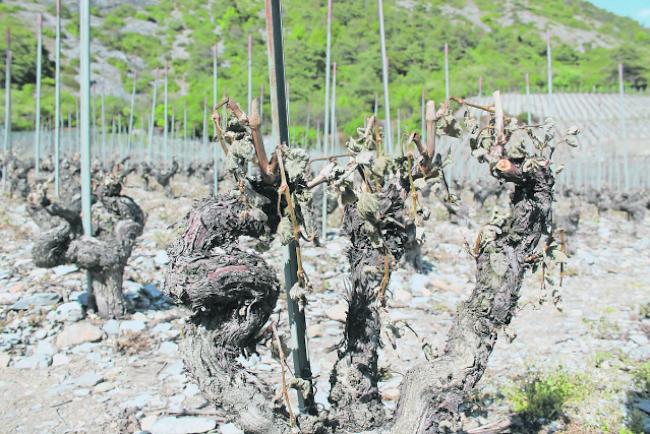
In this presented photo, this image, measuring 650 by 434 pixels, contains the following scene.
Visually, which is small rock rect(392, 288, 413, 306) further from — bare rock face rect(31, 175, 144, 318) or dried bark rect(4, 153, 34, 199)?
dried bark rect(4, 153, 34, 199)

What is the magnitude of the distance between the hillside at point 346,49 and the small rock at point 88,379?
2064cm

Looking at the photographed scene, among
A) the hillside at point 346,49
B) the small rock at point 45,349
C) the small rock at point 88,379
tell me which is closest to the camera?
the small rock at point 88,379

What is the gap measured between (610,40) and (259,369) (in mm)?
84351

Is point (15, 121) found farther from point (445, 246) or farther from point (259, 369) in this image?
point (259, 369)

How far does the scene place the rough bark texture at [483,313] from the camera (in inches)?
114

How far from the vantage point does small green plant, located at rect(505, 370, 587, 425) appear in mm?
4422

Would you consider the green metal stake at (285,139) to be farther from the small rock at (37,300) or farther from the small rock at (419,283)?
the small rock at (419,283)

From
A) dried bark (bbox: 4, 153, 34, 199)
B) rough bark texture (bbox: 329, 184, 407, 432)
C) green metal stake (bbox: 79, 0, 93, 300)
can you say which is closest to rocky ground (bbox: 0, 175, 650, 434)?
rough bark texture (bbox: 329, 184, 407, 432)

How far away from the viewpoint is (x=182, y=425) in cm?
418

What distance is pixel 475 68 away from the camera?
165ft

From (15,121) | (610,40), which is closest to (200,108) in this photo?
(15,121)

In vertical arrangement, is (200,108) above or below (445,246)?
above

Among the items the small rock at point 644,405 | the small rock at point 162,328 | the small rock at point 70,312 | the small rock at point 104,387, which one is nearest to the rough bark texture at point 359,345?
the small rock at point 104,387

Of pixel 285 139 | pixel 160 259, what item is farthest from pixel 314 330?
pixel 285 139
